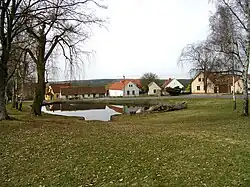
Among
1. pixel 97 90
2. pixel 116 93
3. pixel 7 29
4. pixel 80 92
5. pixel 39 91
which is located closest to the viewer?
pixel 7 29

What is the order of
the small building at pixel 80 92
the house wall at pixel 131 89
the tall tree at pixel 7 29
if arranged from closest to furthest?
the tall tree at pixel 7 29, the small building at pixel 80 92, the house wall at pixel 131 89

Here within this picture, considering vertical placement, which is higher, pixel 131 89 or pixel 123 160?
pixel 131 89

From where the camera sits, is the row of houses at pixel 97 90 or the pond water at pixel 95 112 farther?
the row of houses at pixel 97 90

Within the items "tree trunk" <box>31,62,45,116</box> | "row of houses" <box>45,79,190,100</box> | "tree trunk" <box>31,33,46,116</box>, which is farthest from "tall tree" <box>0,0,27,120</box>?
"row of houses" <box>45,79,190,100</box>

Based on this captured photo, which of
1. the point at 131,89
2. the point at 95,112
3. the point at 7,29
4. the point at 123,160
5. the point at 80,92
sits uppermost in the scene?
the point at 7,29

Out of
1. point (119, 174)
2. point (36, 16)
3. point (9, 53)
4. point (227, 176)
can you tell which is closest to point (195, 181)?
point (227, 176)

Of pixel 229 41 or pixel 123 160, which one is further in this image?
pixel 229 41

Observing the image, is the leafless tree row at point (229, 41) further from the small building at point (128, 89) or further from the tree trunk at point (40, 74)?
the small building at point (128, 89)

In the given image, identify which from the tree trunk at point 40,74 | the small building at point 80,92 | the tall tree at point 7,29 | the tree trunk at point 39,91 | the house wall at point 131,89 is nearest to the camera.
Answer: the tall tree at point 7,29

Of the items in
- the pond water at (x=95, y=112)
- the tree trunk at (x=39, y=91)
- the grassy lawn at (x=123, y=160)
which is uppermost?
the tree trunk at (x=39, y=91)

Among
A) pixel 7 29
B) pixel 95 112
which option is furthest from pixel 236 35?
pixel 95 112

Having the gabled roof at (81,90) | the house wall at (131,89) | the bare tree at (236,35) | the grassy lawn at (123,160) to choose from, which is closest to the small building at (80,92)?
the gabled roof at (81,90)

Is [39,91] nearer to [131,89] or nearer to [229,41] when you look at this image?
[229,41]

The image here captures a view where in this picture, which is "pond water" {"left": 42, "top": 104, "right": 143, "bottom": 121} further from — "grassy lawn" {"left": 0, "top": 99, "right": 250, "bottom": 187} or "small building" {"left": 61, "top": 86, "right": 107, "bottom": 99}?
"small building" {"left": 61, "top": 86, "right": 107, "bottom": 99}
